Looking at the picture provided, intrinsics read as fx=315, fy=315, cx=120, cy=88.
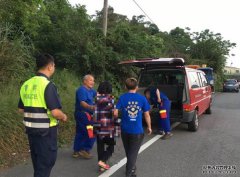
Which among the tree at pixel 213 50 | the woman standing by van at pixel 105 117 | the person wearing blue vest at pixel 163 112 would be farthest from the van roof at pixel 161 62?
the tree at pixel 213 50

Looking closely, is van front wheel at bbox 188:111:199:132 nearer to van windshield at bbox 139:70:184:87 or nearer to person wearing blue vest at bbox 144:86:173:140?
person wearing blue vest at bbox 144:86:173:140

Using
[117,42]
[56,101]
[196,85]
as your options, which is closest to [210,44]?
[117,42]

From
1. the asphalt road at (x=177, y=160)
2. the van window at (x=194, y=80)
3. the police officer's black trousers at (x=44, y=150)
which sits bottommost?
the asphalt road at (x=177, y=160)

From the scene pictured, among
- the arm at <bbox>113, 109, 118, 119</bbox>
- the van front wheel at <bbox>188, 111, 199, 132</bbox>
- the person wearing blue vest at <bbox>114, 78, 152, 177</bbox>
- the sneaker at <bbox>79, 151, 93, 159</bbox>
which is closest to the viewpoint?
the person wearing blue vest at <bbox>114, 78, 152, 177</bbox>

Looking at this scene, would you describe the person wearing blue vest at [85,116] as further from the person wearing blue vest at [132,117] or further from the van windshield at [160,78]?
the van windshield at [160,78]

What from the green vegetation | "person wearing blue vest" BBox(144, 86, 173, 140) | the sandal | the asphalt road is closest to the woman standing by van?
the sandal

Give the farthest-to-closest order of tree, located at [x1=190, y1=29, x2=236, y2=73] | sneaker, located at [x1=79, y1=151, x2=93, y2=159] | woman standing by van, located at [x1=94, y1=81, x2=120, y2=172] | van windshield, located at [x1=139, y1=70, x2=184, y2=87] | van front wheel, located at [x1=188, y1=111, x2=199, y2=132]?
tree, located at [x1=190, y1=29, x2=236, y2=73] → van windshield, located at [x1=139, y1=70, x2=184, y2=87] → van front wheel, located at [x1=188, y1=111, x2=199, y2=132] → sneaker, located at [x1=79, y1=151, x2=93, y2=159] → woman standing by van, located at [x1=94, y1=81, x2=120, y2=172]

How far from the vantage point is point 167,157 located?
6.23 meters

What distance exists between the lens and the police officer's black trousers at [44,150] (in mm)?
3682

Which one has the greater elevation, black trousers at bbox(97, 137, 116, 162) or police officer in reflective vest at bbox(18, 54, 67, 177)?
police officer in reflective vest at bbox(18, 54, 67, 177)

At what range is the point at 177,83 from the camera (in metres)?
9.51

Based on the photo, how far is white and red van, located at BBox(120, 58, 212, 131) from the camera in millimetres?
8320

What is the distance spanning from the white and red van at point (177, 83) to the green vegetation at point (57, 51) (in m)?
2.44

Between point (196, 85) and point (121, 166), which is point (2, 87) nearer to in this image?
point (121, 166)
